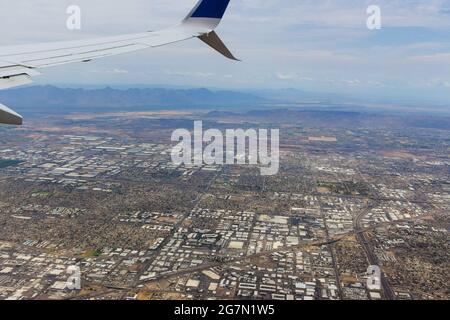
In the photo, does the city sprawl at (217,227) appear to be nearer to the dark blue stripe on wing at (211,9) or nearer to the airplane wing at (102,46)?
the airplane wing at (102,46)

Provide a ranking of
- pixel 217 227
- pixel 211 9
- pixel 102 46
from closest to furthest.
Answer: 1. pixel 102 46
2. pixel 211 9
3. pixel 217 227

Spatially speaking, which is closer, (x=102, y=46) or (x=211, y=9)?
(x=102, y=46)

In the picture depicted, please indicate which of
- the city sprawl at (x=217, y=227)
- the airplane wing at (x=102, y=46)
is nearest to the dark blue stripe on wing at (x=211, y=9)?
the airplane wing at (x=102, y=46)

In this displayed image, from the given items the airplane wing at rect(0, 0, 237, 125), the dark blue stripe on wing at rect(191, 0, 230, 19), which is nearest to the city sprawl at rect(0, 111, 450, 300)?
the airplane wing at rect(0, 0, 237, 125)

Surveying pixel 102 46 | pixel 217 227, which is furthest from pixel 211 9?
pixel 217 227

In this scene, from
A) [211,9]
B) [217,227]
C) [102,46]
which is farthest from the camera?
[217,227]

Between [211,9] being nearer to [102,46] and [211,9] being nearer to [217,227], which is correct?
[102,46]

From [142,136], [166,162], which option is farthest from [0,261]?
[142,136]

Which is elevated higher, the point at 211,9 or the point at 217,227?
the point at 211,9

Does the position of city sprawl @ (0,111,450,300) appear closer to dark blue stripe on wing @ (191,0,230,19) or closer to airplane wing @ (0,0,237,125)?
airplane wing @ (0,0,237,125)
